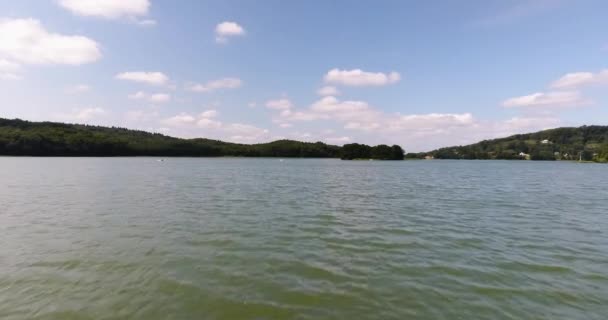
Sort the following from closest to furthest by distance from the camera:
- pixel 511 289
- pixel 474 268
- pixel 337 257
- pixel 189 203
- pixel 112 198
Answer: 1. pixel 511 289
2. pixel 474 268
3. pixel 337 257
4. pixel 189 203
5. pixel 112 198

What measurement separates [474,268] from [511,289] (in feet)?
5.43

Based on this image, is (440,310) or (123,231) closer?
(440,310)

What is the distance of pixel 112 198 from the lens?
2616 cm

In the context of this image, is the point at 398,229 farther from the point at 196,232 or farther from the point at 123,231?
the point at 123,231

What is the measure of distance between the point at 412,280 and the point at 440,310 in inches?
72.1

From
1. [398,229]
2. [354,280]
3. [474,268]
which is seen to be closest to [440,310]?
[354,280]

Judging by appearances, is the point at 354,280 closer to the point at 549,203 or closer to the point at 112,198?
the point at 112,198

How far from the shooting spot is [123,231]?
1484 centimetres

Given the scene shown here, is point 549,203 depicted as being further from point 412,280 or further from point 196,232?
point 196,232

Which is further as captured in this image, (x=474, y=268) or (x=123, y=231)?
(x=123, y=231)

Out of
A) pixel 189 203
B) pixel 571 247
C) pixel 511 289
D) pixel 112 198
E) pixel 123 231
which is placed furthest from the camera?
pixel 112 198

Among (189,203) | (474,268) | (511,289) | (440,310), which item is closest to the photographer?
(440,310)

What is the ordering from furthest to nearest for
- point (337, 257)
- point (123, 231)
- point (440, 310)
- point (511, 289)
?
point (123, 231)
point (337, 257)
point (511, 289)
point (440, 310)

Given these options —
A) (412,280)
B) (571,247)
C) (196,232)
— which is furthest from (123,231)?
(571,247)
